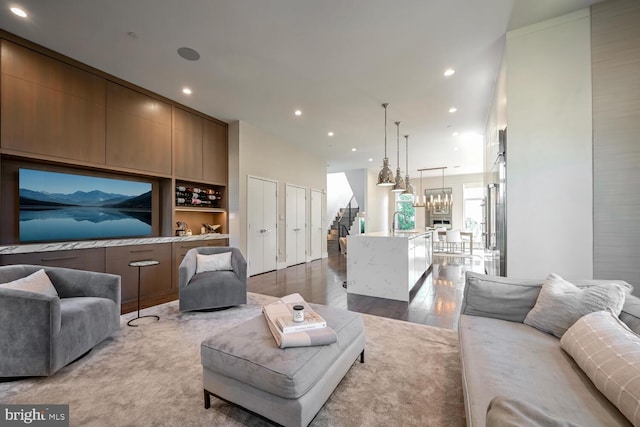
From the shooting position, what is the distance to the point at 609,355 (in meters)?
1.14

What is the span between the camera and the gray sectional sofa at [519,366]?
99cm

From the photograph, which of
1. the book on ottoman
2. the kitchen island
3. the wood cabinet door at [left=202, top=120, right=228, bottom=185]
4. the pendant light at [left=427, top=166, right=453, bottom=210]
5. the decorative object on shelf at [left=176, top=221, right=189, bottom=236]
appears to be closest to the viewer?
the book on ottoman

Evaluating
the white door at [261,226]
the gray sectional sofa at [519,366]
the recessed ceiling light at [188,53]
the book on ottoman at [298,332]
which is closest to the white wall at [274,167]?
the white door at [261,226]

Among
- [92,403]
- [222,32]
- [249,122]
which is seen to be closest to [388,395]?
[92,403]

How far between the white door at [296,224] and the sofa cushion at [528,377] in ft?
17.1

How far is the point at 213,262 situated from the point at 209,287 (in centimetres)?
46

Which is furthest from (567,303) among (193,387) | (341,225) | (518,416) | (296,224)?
(341,225)

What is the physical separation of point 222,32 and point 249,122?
105 inches

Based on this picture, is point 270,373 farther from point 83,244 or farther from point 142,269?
point 142,269

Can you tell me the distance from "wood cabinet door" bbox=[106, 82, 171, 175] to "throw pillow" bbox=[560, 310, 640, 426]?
5015mm

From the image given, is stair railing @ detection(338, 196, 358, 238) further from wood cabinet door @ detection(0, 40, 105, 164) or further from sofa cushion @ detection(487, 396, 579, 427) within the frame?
sofa cushion @ detection(487, 396, 579, 427)

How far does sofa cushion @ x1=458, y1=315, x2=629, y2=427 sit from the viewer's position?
102 centimetres

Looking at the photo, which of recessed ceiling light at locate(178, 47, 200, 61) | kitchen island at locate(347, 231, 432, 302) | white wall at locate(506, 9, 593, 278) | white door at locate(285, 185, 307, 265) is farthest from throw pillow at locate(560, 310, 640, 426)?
white door at locate(285, 185, 307, 265)

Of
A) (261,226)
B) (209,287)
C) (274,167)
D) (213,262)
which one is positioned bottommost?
(209,287)
